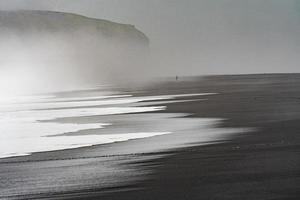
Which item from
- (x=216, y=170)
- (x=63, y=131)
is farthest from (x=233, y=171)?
(x=63, y=131)

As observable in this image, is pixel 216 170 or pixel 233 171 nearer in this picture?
pixel 233 171

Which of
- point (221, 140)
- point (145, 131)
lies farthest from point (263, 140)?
point (145, 131)

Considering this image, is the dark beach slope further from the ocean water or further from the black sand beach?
the ocean water

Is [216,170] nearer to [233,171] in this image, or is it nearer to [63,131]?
[233,171]

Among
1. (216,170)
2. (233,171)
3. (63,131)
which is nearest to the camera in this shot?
(233,171)

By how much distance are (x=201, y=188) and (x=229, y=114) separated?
940 inches

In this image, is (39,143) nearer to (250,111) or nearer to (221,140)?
(221,140)

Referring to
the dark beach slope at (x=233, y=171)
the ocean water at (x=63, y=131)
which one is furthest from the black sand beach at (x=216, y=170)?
the ocean water at (x=63, y=131)

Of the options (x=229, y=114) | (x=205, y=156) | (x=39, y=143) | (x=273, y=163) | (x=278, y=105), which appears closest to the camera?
(x=273, y=163)

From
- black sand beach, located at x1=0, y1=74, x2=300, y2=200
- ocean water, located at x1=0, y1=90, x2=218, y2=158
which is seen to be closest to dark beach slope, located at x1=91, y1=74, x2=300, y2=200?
black sand beach, located at x1=0, y1=74, x2=300, y2=200

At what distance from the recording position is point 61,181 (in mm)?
19219

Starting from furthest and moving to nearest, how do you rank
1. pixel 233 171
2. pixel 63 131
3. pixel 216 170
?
pixel 63 131, pixel 216 170, pixel 233 171

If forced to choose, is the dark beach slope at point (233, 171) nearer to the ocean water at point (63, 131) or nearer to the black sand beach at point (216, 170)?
the black sand beach at point (216, 170)

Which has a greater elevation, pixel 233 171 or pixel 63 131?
pixel 233 171
